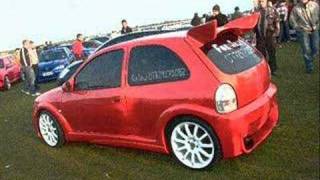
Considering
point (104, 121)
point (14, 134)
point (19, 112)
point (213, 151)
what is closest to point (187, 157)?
point (213, 151)

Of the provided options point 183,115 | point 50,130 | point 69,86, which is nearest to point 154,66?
point 183,115

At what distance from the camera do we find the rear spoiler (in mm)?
6055

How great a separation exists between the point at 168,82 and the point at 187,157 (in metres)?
0.93

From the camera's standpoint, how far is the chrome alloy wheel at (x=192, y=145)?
6.08 metres

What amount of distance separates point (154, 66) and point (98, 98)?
3.37 feet

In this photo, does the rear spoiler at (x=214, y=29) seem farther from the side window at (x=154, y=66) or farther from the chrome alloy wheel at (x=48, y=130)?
the chrome alloy wheel at (x=48, y=130)

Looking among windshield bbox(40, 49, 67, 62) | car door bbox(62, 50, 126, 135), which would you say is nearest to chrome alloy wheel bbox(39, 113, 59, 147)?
car door bbox(62, 50, 126, 135)

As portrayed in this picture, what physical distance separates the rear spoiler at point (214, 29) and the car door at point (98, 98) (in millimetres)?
1143

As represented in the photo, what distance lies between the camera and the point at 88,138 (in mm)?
7469

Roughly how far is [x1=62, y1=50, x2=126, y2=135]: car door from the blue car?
13.6 metres

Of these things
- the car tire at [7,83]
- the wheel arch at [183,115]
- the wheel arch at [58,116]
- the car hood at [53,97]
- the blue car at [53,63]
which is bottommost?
the car tire at [7,83]

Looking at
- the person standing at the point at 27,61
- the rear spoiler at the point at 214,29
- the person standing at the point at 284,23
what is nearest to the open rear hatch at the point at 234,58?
the rear spoiler at the point at 214,29

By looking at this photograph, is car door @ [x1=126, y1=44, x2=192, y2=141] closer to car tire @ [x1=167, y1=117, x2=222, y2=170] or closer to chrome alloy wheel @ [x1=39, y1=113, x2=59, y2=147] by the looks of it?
car tire @ [x1=167, y1=117, x2=222, y2=170]

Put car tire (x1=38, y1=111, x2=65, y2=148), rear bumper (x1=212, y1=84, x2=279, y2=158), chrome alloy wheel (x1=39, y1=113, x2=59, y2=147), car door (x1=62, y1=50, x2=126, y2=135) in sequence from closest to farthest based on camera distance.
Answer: rear bumper (x1=212, y1=84, x2=279, y2=158)
car door (x1=62, y1=50, x2=126, y2=135)
car tire (x1=38, y1=111, x2=65, y2=148)
chrome alloy wheel (x1=39, y1=113, x2=59, y2=147)
